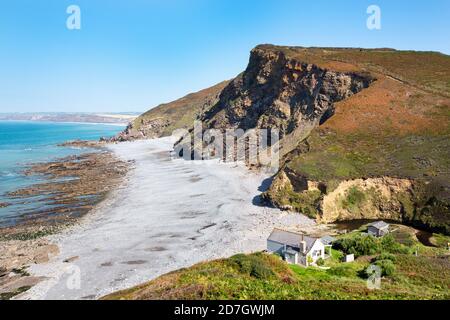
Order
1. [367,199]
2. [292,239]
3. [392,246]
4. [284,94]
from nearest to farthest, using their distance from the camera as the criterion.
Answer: [292,239], [392,246], [367,199], [284,94]

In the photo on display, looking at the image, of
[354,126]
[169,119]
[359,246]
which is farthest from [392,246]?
[169,119]

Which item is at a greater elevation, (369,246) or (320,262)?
(369,246)

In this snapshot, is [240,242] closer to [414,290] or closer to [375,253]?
[375,253]

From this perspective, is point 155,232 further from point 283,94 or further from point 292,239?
point 283,94

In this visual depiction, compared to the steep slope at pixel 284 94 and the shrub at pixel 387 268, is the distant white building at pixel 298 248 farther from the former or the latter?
the steep slope at pixel 284 94

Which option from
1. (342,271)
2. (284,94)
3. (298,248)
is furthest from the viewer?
(284,94)

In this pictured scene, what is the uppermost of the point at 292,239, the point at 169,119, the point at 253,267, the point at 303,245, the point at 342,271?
the point at 169,119
